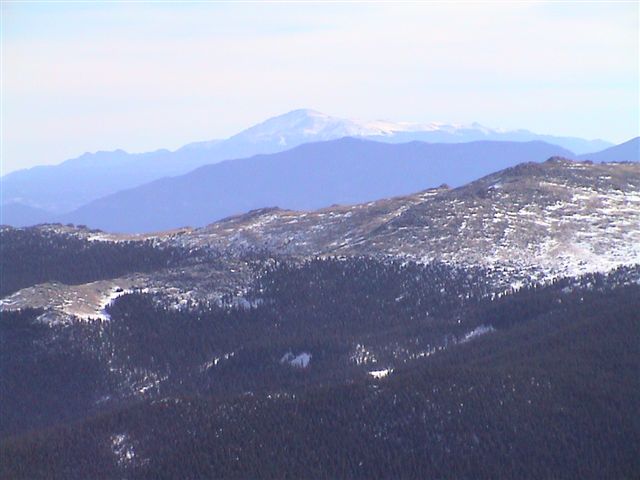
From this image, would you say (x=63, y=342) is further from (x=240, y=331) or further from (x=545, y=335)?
(x=545, y=335)

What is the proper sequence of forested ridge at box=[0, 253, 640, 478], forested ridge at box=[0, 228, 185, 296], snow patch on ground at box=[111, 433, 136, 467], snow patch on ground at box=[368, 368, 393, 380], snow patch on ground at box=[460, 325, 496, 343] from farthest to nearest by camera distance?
forested ridge at box=[0, 228, 185, 296]
snow patch on ground at box=[460, 325, 496, 343]
snow patch on ground at box=[368, 368, 393, 380]
snow patch on ground at box=[111, 433, 136, 467]
forested ridge at box=[0, 253, 640, 478]

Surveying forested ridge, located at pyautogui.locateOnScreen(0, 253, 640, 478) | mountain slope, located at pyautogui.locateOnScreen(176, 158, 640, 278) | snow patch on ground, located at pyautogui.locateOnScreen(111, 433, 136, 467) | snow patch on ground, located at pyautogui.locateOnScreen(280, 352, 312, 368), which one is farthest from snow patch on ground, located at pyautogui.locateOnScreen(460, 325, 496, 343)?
snow patch on ground, located at pyautogui.locateOnScreen(111, 433, 136, 467)

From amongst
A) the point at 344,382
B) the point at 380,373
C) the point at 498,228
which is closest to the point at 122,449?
the point at 344,382

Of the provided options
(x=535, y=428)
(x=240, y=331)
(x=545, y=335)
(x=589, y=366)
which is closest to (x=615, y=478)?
(x=535, y=428)

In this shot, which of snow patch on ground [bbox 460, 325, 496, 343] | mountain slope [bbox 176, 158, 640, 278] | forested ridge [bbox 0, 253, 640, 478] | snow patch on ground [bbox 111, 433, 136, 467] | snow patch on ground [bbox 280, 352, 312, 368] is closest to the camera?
forested ridge [bbox 0, 253, 640, 478]

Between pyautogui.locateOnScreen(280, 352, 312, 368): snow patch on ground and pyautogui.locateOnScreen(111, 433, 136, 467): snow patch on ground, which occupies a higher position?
pyautogui.locateOnScreen(111, 433, 136, 467): snow patch on ground

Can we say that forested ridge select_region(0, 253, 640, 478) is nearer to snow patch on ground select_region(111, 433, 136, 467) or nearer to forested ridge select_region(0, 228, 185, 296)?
snow patch on ground select_region(111, 433, 136, 467)

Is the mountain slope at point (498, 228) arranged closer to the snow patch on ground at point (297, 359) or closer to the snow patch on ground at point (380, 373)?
the snow patch on ground at point (297, 359)

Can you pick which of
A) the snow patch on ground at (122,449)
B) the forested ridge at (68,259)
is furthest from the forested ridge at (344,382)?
the forested ridge at (68,259)
